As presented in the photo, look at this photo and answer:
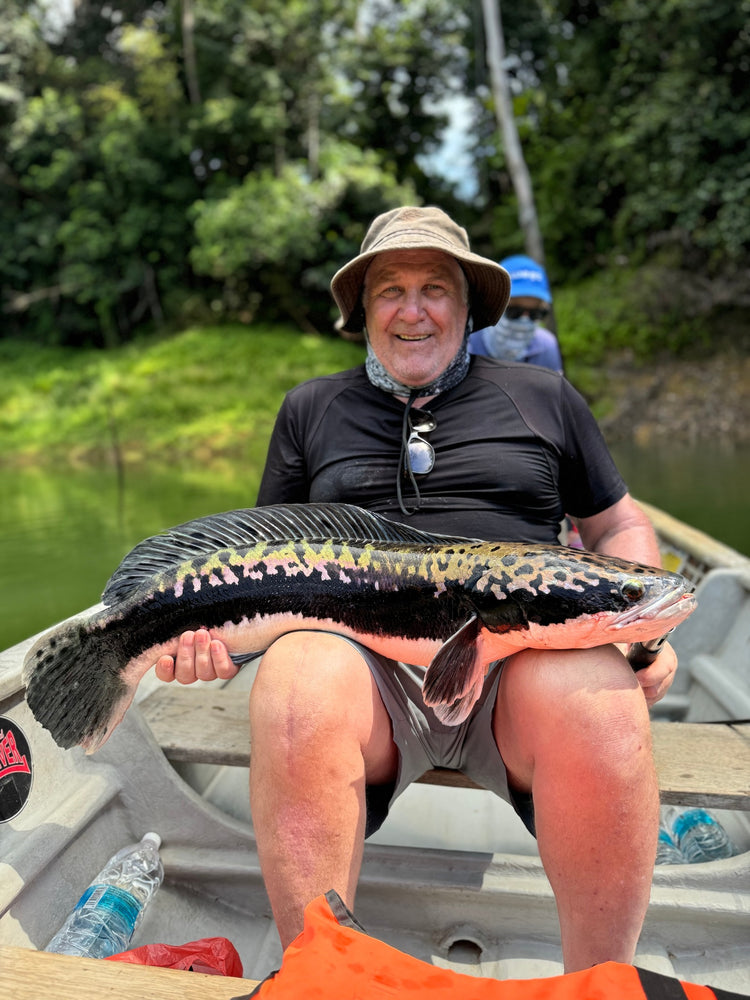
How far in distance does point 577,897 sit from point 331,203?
2359 centimetres

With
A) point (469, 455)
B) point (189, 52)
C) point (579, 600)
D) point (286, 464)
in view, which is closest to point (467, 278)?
point (469, 455)

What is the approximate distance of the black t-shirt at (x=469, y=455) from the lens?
84.1 inches

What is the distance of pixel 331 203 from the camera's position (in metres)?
23.0

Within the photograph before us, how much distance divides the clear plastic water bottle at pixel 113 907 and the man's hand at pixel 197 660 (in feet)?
2.23

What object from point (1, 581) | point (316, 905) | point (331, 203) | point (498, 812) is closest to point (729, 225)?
point (331, 203)

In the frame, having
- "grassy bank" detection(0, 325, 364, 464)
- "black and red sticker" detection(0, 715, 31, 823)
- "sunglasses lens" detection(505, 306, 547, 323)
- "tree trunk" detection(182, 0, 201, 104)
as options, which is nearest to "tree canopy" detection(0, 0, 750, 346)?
"tree trunk" detection(182, 0, 201, 104)

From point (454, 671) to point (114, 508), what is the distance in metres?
12.3

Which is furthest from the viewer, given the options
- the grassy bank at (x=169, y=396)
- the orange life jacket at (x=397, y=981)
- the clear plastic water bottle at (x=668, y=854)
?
the grassy bank at (x=169, y=396)

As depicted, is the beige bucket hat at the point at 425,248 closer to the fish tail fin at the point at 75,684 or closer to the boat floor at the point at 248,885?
the fish tail fin at the point at 75,684

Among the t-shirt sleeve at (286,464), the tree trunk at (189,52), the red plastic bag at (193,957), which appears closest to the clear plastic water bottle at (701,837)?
the red plastic bag at (193,957)

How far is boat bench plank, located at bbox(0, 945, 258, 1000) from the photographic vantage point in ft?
4.31

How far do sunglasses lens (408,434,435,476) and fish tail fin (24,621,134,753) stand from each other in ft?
3.04

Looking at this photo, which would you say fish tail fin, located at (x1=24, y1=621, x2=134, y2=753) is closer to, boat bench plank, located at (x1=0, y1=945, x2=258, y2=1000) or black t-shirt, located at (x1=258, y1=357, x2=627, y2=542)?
boat bench plank, located at (x1=0, y1=945, x2=258, y2=1000)

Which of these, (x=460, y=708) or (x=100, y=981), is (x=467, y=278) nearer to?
(x=460, y=708)
